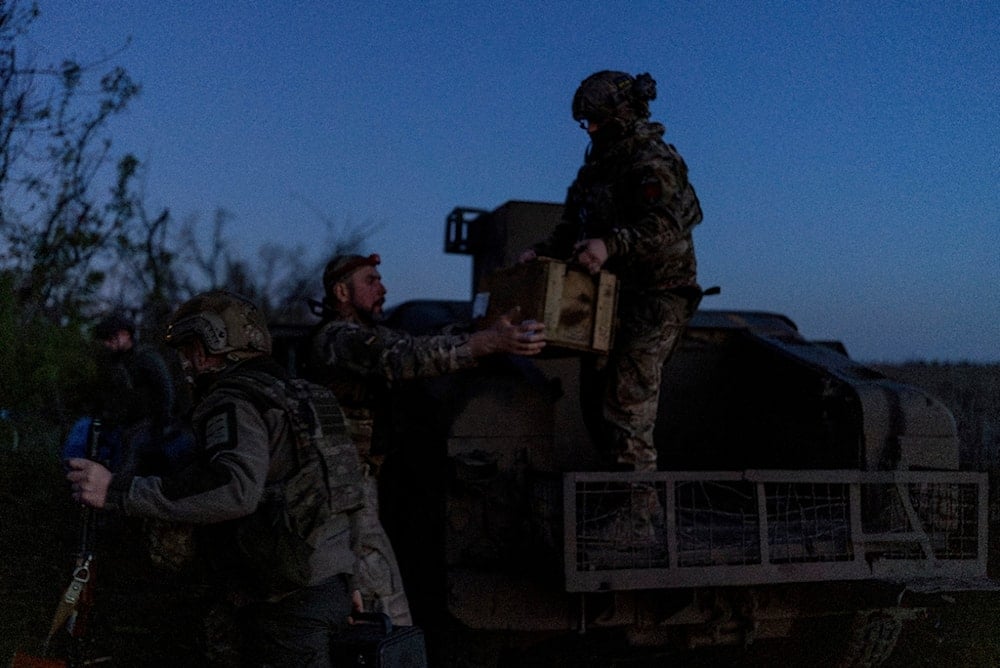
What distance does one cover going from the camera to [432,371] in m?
4.30

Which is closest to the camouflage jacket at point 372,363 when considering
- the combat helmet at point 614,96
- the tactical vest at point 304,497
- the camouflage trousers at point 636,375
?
the camouflage trousers at point 636,375

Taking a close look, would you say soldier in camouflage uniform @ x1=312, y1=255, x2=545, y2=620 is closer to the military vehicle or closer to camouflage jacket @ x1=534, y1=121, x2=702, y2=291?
the military vehicle

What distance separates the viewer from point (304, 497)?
3020mm

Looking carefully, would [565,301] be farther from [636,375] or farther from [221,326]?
[221,326]

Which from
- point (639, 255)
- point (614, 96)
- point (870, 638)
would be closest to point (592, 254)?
point (639, 255)

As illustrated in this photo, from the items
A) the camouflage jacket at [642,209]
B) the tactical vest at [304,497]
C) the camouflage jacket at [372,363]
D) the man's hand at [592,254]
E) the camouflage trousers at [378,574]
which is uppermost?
the camouflage jacket at [642,209]

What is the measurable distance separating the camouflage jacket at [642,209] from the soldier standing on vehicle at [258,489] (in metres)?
1.82

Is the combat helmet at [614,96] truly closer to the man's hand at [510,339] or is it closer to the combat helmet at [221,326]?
the man's hand at [510,339]

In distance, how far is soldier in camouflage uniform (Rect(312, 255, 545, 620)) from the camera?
4301 mm

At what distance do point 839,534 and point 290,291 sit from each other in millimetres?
12881

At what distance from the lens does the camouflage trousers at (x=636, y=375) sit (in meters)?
4.66

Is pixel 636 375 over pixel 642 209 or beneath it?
beneath

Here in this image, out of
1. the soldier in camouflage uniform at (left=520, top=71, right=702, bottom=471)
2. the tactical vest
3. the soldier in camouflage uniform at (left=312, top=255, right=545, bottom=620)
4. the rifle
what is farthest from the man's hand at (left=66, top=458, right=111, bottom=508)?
the soldier in camouflage uniform at (left=520, top=71, right=702, bottom=471)

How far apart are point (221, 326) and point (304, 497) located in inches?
23.1
